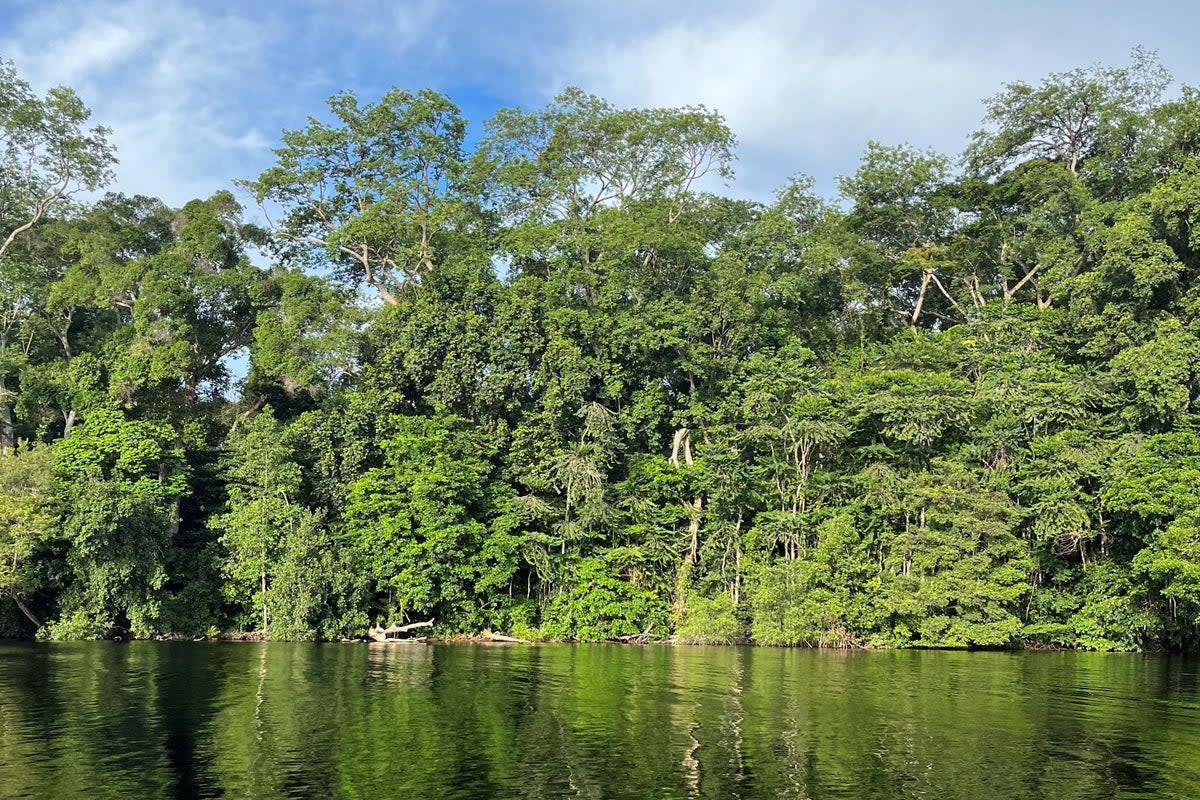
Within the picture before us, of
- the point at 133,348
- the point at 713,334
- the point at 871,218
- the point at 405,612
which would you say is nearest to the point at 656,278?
the point at 713,334

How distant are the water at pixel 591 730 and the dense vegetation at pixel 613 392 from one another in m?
8.02

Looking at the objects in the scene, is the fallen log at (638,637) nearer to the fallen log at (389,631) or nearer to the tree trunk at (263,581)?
the fallen log at (389,631)

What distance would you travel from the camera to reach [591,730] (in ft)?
54.6

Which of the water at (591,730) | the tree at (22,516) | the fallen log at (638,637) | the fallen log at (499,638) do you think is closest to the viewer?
the water at (591,730)

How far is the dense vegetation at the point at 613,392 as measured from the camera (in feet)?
116

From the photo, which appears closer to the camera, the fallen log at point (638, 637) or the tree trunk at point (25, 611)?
the tree trunk at point (25, 611)

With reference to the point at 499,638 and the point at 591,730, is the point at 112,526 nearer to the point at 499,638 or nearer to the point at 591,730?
the point at 499,638

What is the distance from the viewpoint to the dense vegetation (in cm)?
3525

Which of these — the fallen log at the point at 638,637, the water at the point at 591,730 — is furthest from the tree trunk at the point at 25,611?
the fallen log at the point at 638,637

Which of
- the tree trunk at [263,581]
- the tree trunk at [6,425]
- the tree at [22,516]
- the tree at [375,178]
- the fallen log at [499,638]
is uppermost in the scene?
the tree at [375,178]

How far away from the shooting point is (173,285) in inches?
1652

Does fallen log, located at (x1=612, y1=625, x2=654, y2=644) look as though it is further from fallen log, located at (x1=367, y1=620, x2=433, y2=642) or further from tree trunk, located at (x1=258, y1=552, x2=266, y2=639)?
tree trunk, located at (x1=258, y1=552, x2=266, y2=639)

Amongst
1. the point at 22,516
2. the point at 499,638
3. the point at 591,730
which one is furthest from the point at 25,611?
the point at 591,730

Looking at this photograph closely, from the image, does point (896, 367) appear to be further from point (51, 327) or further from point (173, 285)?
point (51, 327)
